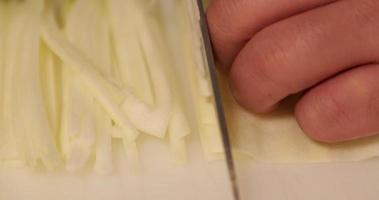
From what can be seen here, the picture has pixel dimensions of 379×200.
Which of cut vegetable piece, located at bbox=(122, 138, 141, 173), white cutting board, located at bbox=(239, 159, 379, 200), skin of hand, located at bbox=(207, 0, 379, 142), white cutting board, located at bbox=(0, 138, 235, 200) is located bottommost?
white cutting board, located at bbox=(239, 159, 379, 200)

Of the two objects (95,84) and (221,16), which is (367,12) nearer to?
(221,16)

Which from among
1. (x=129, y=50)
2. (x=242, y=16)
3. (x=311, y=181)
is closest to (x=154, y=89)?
(x=129, y=50)

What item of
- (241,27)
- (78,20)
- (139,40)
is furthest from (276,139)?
(78,20)

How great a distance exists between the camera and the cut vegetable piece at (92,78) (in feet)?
2.88

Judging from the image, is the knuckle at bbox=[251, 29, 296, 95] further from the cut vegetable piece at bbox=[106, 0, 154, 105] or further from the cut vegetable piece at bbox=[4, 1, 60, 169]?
the cut vegetable piece at bbox=[4, 1, 60, 169]

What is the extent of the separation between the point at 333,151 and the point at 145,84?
336 mm

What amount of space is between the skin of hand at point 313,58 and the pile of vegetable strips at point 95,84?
8 cm

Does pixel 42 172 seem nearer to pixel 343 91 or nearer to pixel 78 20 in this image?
pixel 78 20

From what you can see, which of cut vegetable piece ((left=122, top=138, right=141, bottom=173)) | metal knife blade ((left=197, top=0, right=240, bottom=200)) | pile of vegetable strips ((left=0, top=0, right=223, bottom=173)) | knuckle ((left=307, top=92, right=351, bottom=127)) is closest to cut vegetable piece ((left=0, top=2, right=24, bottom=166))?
pile of vegetable strips ((left=0, top=0, right=223, bottom=173))

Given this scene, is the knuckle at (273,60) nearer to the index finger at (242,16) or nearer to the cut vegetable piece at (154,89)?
the index finger at (242,16)

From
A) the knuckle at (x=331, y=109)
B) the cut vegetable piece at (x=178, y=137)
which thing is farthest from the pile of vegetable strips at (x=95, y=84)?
the knuckle at (x=331, y=109)

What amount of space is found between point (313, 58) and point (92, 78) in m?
0.36

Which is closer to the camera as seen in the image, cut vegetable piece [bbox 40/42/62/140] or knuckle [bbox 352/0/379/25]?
knuckle [bbox 352/0/379/25]

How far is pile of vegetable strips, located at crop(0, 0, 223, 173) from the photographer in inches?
34.2
